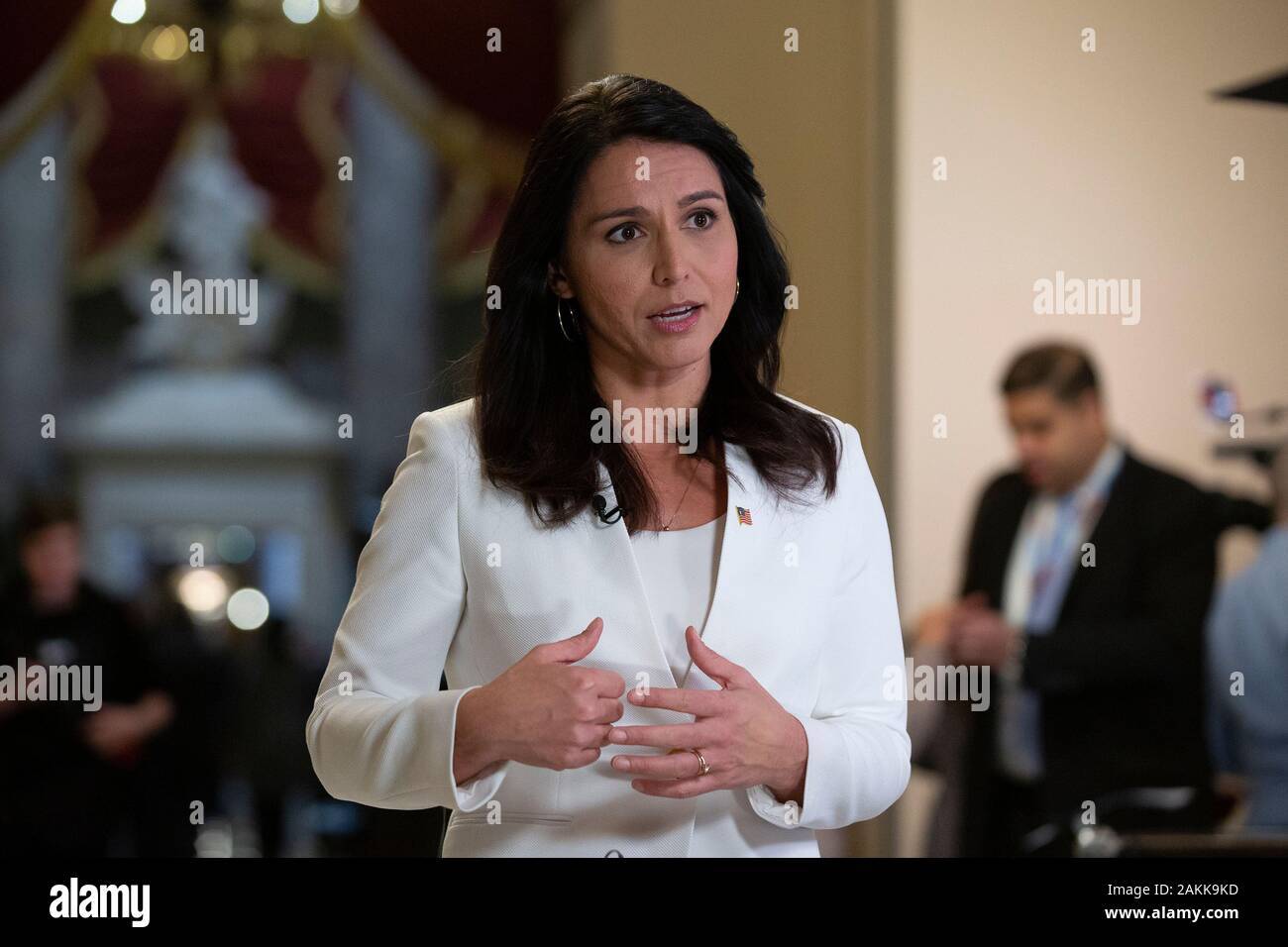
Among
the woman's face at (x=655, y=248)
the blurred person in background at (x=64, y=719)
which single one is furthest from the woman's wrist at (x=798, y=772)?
the blurred person in background at (x=64, y=719)

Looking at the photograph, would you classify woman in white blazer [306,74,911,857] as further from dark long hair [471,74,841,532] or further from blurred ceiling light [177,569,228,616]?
blurred ceiling light [177,569,228,616]

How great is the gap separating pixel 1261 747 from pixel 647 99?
177 cm

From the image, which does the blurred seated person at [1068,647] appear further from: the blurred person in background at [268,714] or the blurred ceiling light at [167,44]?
the blurred ceiling light at [167,44]

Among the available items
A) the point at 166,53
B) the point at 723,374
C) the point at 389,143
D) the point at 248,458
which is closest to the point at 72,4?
the point at 166,53

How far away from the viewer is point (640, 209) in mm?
1447

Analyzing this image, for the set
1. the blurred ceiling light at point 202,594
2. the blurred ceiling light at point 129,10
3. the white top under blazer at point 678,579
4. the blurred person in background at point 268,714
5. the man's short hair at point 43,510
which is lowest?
the blurred person in background at point 268,714

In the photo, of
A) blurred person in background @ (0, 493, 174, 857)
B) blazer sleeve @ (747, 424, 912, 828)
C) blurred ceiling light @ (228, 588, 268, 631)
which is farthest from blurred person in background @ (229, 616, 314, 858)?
blazer sleeve @ (747, 424, 912, 828)

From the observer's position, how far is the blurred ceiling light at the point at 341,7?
4.05 meters

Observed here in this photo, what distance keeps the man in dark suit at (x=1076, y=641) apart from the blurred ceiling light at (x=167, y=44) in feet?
9.51

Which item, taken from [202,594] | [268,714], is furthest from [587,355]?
[202,594]

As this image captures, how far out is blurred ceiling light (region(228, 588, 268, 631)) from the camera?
370 cm

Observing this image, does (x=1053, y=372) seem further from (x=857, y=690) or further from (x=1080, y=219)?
(x=857, y=690)

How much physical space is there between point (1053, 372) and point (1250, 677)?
670 millimetres

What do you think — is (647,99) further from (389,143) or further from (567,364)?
(389,143)
